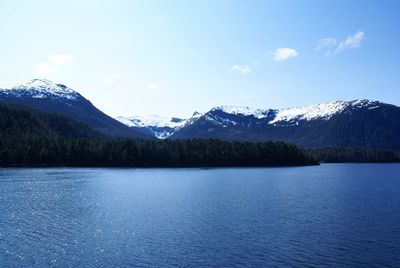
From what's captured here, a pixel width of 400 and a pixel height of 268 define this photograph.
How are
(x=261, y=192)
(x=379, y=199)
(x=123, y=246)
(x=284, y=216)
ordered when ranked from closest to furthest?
(x=123, y=246), (x=284, y=216), (x=379, y=199), (x=261, y=192)

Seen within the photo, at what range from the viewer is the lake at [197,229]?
45.6 m

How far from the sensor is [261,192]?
108m

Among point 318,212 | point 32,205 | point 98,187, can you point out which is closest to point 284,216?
point 318,212

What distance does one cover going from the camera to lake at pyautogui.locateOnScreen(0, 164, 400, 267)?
45594mm

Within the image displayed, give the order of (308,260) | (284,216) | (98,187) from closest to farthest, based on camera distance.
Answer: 1. (308,260)
2. (284,216)
3. (98,187)

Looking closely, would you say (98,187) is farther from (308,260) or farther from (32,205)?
(308,260)

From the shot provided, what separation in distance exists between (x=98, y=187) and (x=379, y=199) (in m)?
68.5

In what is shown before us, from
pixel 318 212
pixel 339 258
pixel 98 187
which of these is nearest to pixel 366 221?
pixel 318 212

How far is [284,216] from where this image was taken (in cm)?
7056

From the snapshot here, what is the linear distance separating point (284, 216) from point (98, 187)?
203 ft

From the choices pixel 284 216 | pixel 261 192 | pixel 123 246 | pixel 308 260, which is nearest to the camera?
pixel 308 260

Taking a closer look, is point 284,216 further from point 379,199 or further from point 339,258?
point 379,199

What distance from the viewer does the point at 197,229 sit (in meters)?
60.8

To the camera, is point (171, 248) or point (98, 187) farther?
point (98, 187)
